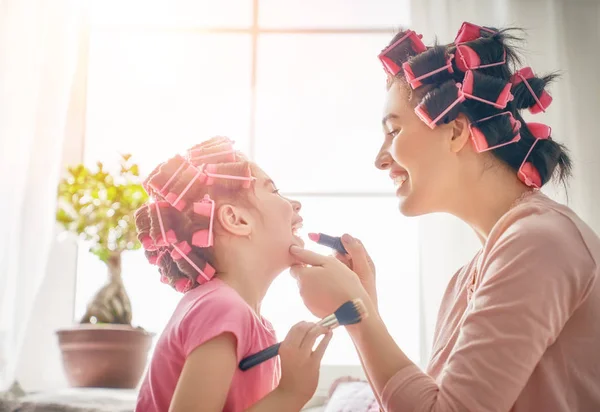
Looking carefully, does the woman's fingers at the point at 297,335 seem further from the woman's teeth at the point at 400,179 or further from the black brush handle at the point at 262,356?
the woman's teeth at the point at 400,179

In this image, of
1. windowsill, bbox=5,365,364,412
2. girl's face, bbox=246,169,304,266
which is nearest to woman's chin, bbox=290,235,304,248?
girl's face, bbox=246,169,304,266

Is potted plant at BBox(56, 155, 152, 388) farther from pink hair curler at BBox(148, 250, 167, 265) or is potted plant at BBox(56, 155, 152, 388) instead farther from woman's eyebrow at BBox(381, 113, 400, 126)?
woman's eyebrow at BBox(381, 113, 400, 126)

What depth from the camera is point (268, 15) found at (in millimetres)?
2848

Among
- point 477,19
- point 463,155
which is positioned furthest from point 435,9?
point 463,155

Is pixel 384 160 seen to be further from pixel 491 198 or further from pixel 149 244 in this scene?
pixel 149 244

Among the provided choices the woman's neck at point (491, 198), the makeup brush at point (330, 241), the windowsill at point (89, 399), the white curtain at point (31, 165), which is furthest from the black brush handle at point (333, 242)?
the white curtain at point (31, 165)

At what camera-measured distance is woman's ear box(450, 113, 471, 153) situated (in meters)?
1.33

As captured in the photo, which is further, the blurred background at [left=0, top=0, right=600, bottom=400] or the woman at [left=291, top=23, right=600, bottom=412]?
→ the blurred background at [left=0, top=0, right=600, bottom=400]

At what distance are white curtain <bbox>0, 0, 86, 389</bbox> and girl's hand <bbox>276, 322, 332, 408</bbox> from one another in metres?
1.38

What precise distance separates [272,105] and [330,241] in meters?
1.43

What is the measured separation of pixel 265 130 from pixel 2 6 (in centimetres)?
102

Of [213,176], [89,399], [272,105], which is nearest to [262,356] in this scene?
[213,176]

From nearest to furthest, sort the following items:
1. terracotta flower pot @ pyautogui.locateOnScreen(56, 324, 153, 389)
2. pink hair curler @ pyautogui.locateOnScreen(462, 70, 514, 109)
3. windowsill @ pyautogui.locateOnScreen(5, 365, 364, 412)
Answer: pink hair curler @ pyautogui.locateOnScreen(462, 70, 514, 109), windowsill @ pyautogui.locateOnScreen(5, 365, 364, 412), terracotta flower pot @ pyautogui.locateOnScreen(56, 324, 153, 389)

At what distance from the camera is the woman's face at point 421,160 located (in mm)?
1336
